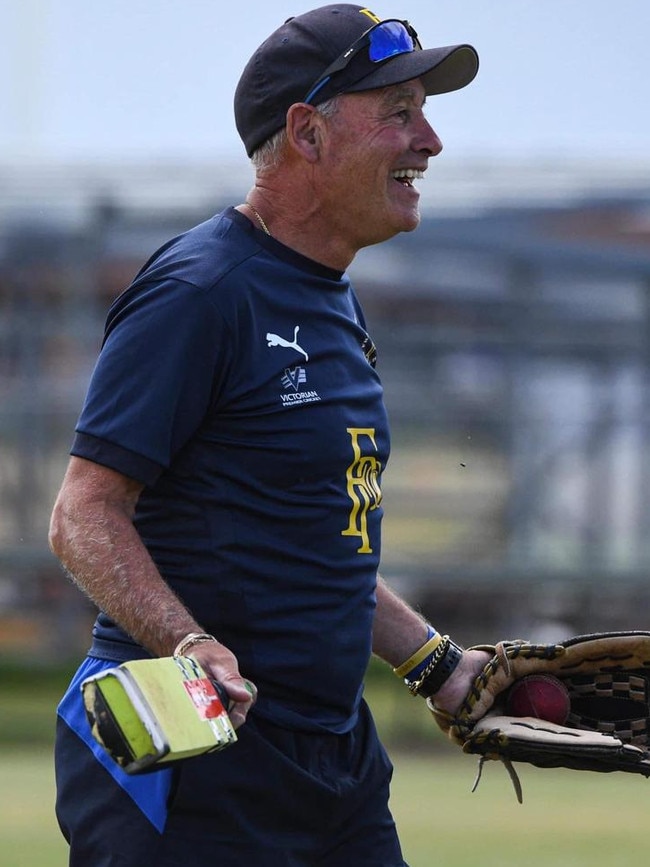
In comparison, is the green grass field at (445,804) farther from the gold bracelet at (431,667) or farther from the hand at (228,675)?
the hand at (228,675)

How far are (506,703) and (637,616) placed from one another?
265 inches

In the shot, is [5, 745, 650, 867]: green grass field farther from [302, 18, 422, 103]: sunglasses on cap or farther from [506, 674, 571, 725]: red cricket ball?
[302, 18, 422, 103]: sunglasses on cap

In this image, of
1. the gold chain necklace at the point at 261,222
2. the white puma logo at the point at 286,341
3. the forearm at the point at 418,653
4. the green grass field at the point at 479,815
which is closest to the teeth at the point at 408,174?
the gold chain necklace at the point at 261,222

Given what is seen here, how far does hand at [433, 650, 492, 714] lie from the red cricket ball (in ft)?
0.34

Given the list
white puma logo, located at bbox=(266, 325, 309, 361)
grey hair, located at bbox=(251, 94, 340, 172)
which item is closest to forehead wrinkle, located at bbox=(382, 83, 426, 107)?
grey hair, located at bbox=(251, 94, 340, 172)

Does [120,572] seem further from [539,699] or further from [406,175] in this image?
[539,699]

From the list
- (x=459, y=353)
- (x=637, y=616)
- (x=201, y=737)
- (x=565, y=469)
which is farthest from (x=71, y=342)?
(x=201, y=737)

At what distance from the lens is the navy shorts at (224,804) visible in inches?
116

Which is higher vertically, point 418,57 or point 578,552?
point 418,57

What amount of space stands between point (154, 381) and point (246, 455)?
0.84ft

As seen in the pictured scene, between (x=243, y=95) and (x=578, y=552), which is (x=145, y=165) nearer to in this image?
(x=578, y=552)

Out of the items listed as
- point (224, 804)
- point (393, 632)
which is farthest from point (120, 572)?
point (393, 632)

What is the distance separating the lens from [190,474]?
3.05 metres

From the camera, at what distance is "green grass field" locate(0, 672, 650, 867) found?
7.20 metres
